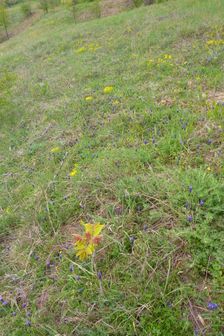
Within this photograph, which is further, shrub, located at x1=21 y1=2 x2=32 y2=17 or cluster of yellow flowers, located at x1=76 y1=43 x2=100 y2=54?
shrub, located at x1=21 y1=2 x2=32 y2=17

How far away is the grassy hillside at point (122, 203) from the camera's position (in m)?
1.97

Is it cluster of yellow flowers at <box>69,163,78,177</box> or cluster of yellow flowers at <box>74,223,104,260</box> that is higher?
cluster of yellow flowers at <box>74,223,104,260</box>

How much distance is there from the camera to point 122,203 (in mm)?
2645

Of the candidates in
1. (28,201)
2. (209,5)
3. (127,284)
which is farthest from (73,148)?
(209,5)

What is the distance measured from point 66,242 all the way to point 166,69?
13.1 ft

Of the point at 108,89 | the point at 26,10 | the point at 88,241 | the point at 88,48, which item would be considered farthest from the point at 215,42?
the point at 26,10

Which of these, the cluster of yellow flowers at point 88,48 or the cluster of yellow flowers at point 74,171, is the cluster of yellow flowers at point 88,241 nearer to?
the cluster of yellow flowers at point 74,171

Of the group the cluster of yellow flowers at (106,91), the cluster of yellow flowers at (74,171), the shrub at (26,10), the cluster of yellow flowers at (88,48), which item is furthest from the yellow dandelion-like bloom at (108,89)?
the shrub at (26,10)

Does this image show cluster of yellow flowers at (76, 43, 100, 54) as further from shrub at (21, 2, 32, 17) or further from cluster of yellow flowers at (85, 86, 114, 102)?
shrub at (21, 2, 32, 17)

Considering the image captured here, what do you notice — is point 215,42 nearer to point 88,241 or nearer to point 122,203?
point 122,203

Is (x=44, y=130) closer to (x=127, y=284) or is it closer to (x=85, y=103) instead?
(x=85, y=103)

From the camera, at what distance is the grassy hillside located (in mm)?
1971

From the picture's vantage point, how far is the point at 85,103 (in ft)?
17.2

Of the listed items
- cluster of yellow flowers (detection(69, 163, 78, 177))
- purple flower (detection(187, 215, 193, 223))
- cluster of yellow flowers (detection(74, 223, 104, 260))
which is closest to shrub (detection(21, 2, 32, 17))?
cluster of yellow flowers (detection(69, 163, 78, 177))
